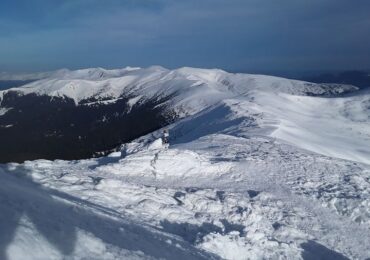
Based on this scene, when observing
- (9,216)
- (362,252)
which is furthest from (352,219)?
(9,216)

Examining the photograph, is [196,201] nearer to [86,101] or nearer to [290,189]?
[290,189]

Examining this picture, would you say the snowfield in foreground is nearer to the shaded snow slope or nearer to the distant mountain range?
the shaded snow slope

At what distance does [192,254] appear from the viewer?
1055 cm

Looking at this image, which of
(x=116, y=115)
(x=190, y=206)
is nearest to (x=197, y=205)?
(x=190, y=206)

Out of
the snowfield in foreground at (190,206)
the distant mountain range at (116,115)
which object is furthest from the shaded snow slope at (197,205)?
Answer: the distant mountain range at (116,115)

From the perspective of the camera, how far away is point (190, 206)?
47.1 feet

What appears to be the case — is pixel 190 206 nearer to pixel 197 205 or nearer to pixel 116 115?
pixel 197 205

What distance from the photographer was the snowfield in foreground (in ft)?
29.5

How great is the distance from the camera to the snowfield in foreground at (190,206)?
8.98 metres

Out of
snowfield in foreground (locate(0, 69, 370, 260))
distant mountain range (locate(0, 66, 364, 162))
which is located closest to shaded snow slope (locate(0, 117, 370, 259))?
snowfield in foreground (locate(0, 69, 370, 260))

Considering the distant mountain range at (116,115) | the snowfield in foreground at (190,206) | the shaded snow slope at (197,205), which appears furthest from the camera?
the distant mountain range at (116,115)

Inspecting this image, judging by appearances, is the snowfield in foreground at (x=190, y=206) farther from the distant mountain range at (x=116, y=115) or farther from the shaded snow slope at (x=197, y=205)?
the distant mountain range at (x=116, y=115)

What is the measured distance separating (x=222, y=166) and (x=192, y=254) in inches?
331

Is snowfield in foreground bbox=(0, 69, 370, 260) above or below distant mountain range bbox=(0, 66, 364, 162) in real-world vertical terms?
above
